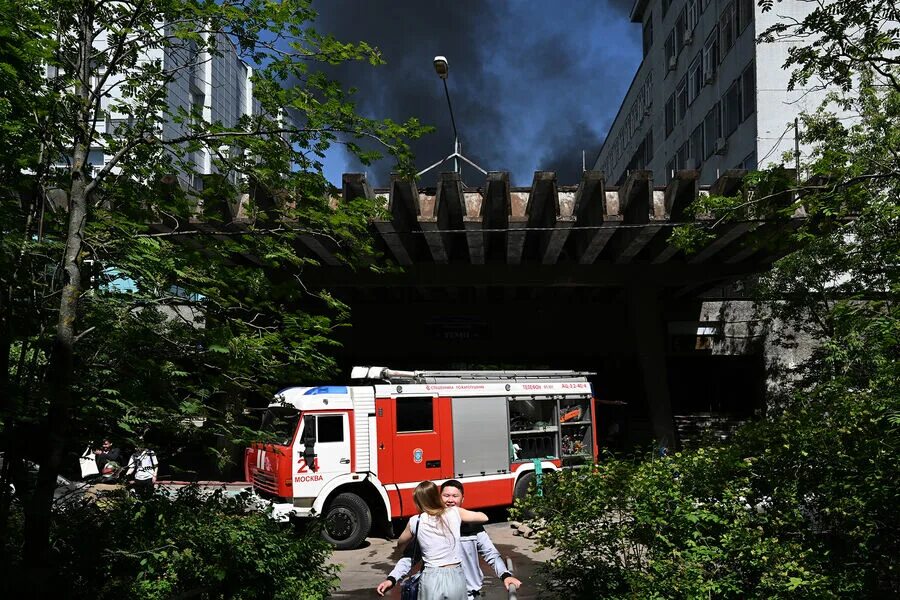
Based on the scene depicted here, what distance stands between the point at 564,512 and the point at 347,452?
21.9 feet

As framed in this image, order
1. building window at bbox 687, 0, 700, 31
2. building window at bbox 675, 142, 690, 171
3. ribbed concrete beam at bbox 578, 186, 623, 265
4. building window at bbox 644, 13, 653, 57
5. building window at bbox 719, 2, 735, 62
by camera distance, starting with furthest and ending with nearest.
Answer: building window at bbox 644, 13, 653, 57
building window at bbox 675, 142, 690, 171
building window at bbox 687, 0, 700, 31
building window at bbox 719, 2, 735, 62
ribbed concrete beam at bbox 578, 186, 623, 265

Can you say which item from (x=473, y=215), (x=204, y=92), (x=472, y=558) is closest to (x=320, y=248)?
(x=473, y=215)

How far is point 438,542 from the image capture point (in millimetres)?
5379

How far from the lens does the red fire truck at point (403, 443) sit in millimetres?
12227

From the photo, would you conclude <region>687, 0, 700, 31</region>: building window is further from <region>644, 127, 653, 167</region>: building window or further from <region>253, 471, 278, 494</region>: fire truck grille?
<region>253, 471, 278, 494</region>: fire truck grille

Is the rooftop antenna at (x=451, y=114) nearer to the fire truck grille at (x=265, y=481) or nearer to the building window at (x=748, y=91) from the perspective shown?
the fire truck grille at (x=265, y=481)

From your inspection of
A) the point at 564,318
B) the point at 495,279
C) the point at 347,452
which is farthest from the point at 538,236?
the point at 347,452

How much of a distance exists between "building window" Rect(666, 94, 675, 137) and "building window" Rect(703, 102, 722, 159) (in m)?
6.66

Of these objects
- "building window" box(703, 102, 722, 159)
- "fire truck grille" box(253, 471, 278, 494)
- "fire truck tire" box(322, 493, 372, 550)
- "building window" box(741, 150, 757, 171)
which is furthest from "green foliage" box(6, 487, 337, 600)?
"building window" box(703, 102, 722, 159)

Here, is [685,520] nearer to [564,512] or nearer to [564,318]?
[564,512]

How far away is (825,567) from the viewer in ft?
18.1

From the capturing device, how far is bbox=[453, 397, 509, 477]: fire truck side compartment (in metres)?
14.0

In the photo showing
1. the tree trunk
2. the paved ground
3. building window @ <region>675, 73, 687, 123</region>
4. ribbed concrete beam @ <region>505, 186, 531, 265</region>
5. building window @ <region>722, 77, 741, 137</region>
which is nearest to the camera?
the tree trunk

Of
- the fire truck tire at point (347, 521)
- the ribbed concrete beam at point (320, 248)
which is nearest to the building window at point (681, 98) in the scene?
the ribbed concrete beam at point (320, 248)
